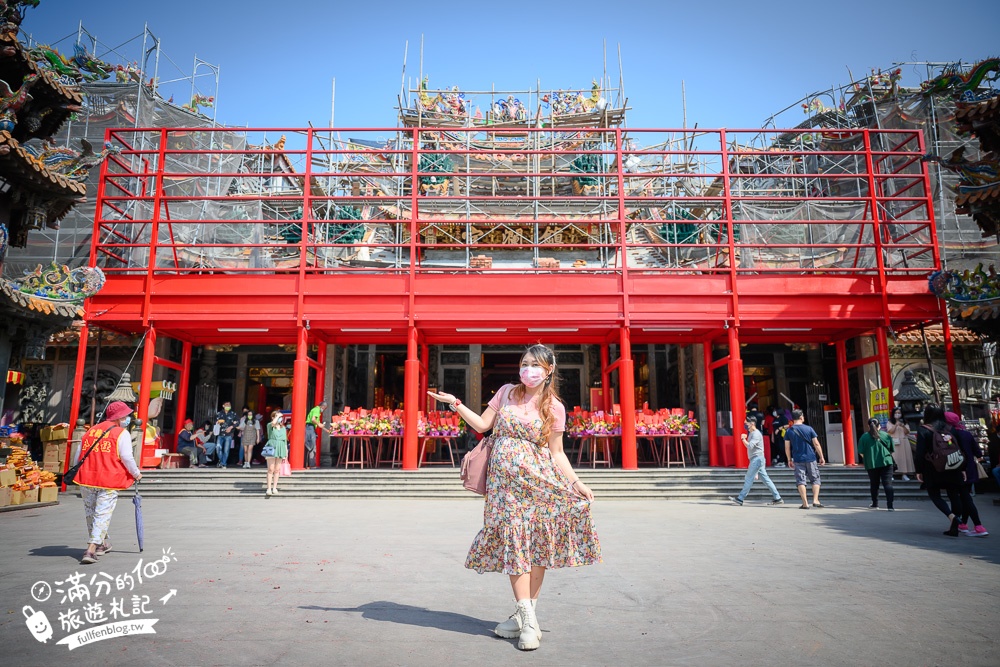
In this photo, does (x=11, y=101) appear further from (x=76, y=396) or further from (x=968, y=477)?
(x=968, y=477)

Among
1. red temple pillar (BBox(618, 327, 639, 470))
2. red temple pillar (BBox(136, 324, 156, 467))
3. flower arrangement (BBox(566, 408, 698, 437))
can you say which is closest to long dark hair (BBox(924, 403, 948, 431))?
red temple pillar (BBox(618, 327, 639, 470))

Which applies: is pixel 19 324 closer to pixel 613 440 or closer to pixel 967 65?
pixel 613 440

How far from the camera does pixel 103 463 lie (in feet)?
20.4

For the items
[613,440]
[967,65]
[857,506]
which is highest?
[967,65]

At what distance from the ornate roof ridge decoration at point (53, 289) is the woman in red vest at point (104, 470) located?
19.6 feet

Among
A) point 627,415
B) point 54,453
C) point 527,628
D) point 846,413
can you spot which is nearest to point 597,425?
point 627,415

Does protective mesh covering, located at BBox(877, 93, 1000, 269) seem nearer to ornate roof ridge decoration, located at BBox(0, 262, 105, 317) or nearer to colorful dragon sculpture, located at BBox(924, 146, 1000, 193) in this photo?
colorful dragon sculpture, located at BBox(924, 146, 1000, 193)

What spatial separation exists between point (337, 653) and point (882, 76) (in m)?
27.6

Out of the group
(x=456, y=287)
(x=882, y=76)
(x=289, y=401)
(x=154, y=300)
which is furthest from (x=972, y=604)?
(x=882, y=76)

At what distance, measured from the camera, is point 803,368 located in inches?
794

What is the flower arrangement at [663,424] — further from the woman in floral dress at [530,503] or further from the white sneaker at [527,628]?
the white sneaker at [527,628]

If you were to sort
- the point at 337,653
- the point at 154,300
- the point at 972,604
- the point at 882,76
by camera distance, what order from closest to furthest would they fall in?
1. the point at 337,653
2. the point at 972,604
3. the point at 154,300
4. the point at 882,76

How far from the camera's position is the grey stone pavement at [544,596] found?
339 cm

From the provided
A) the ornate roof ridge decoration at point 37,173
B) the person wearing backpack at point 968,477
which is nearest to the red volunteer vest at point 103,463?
the ornate roof ridge decoration at point 37,173
